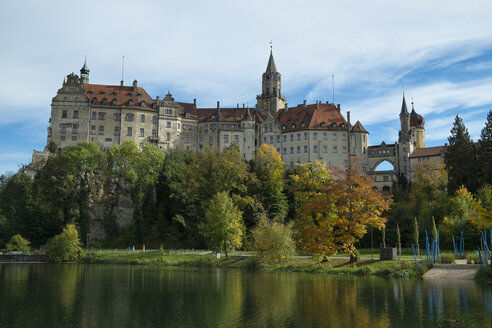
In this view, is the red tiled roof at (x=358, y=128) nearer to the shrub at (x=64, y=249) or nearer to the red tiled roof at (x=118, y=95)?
the red tiled roof at (x=118, y=95)

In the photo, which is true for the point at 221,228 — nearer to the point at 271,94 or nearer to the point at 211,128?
the point at 211,128

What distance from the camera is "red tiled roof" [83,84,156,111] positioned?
8862 centimetres

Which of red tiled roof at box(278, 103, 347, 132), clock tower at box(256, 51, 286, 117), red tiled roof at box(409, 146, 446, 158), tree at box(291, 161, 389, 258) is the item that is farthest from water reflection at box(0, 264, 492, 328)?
clock tower at box(256, 51, 286, 117)

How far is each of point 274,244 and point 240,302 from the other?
71.9ft

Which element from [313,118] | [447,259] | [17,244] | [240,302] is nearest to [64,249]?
[17,244]

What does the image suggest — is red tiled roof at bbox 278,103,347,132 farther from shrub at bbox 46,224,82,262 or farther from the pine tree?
shrub at bbox 46,224,82,262

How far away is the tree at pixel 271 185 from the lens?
6906 centimetres

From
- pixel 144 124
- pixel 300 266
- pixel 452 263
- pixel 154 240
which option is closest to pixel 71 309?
pixel 300 266

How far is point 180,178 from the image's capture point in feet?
245

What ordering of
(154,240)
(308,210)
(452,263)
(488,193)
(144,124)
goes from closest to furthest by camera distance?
(452,263)
(308,210)
(488,193)
(154,240)
(144,124)

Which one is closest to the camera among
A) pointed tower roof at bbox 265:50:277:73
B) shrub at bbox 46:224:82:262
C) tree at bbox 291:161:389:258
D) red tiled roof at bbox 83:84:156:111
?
tree at bbox 291:161:389:258

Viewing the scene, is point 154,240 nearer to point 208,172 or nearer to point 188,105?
point 208,172

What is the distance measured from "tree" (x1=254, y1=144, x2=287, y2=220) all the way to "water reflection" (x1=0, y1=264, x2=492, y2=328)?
29.1 m

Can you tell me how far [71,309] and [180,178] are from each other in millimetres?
50406
